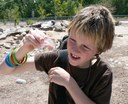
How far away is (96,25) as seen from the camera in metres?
1.46

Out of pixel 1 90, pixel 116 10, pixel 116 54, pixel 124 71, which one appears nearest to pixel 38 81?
pixel 1 90

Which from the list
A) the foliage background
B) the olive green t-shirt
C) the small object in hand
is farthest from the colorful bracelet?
the foliage background

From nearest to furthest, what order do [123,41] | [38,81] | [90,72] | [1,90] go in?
1. [90,72]
2. [1,90]
3. [38,81]
4. [123,41]

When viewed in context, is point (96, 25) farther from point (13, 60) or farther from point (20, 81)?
point (20, 81)

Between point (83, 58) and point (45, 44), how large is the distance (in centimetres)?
22

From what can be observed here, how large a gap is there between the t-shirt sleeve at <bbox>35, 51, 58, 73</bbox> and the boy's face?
0.45ft

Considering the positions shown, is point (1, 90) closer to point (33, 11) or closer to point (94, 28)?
point (94, 28)

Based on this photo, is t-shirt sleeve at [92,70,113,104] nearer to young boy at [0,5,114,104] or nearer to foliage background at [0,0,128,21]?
young boy at [0,5,114,104]

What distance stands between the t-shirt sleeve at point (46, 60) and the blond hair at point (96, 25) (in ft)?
0.67

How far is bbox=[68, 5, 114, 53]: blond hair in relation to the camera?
147cm

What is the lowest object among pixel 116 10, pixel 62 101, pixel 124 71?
pixel 116 10

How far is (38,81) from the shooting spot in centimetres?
560

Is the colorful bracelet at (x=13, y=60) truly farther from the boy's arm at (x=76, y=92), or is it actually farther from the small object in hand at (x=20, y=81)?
the small object in hand at (x=20, y=81)

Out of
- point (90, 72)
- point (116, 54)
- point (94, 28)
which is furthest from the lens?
point (116, 54)
